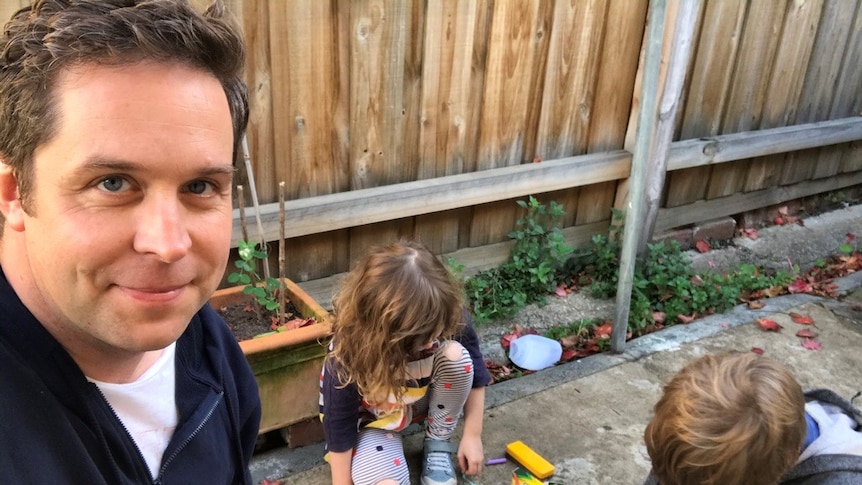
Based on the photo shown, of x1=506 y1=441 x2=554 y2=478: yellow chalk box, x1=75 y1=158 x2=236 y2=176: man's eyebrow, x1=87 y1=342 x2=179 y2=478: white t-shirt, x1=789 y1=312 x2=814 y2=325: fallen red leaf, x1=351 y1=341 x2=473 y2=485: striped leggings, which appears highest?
x1=75 y1=158 x2=236 y2=176: man's eyebrow

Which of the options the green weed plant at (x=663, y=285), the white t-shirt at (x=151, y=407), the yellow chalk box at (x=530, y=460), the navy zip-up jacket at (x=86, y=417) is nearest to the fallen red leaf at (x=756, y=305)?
the green weed plant at (x=663, y=285)

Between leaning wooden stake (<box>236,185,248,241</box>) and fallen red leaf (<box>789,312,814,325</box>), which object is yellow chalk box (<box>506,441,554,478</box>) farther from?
fallen red leaf (<box>789,312,814,325</box>)

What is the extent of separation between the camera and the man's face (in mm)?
989

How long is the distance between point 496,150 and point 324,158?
1046 millimetres

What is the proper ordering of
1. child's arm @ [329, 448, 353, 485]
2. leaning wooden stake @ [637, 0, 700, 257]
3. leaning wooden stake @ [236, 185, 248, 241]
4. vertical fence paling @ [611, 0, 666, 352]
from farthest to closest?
1. leaning wooden stake @ [637, 0, 700, 257]
2. vertical fence paling @ [611, 0, 666, 352]
3. leaning wooden stake @ [236, 185, 248, 241]
4. child's arm @ [329, 448, 353, 485]

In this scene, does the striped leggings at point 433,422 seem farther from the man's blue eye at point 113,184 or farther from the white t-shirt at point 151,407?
the man's blue eye at point 113,184

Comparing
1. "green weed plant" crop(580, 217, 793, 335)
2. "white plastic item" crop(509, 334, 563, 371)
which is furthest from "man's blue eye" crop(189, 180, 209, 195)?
"green weed plant" crop(580, 217, 793, 335)

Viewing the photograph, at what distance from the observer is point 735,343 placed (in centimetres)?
390

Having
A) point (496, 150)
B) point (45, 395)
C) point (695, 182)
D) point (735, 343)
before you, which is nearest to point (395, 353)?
point (45, 395)

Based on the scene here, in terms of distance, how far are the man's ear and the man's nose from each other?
200mm

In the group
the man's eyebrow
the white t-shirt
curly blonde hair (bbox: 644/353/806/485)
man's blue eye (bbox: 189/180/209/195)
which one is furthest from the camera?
curly blonde hair (bbox: 644/353/806/485)

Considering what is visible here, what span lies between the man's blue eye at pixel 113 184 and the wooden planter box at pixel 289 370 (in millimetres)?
1584

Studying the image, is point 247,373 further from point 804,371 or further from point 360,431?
point 804,371

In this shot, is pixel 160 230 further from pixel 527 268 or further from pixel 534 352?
pixel 527 268
